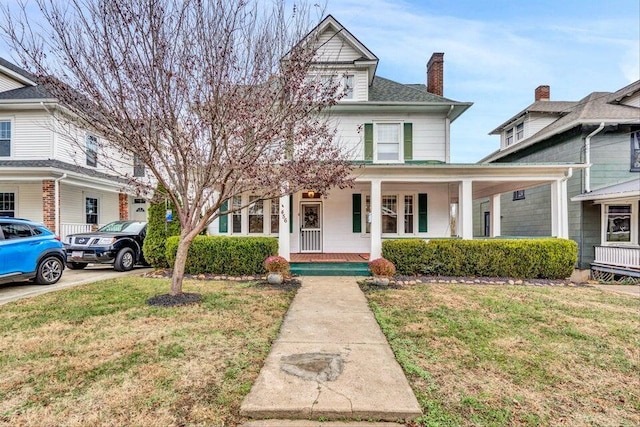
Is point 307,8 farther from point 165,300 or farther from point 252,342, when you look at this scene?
point 165,300

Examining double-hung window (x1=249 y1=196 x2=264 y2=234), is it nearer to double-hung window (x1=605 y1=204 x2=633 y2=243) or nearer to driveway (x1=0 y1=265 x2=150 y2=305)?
driveway (x1=0 y1=265 x2=150 y2=305)

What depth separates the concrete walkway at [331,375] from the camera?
104 inches

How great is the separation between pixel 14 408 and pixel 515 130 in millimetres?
19396

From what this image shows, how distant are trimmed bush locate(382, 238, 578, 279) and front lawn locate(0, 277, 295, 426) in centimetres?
448

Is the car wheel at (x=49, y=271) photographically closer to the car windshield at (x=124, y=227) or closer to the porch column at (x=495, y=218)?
the car windshield at (x=124, y=227)

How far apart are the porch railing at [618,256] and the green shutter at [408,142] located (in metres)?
7.15

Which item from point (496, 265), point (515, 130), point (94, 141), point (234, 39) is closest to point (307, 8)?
point (234, 39)

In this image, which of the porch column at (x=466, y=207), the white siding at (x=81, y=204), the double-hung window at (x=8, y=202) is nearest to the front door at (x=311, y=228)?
the porch column at (x=466, y=207)

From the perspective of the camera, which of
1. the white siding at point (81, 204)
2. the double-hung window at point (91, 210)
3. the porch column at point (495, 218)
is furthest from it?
the double-hung window at point (91, 210)

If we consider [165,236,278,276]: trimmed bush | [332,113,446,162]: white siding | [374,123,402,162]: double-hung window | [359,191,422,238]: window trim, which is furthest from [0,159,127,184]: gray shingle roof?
[374,123,402,162]: double-hung window

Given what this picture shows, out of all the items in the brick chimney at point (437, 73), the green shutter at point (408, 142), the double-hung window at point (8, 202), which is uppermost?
the brick chimney at point (437, 73)

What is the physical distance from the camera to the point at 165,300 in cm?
593

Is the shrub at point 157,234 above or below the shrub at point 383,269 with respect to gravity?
above

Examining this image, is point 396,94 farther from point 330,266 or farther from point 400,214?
point 330,266
